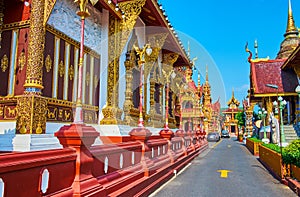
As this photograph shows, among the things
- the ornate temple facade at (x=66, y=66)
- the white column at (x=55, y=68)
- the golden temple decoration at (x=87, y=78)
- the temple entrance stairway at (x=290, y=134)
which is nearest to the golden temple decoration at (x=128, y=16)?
the ornate temple facade at (x=66, y=66)

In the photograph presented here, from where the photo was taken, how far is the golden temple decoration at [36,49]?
18.0ft

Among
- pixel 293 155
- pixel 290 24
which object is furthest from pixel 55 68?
pixel 290 24

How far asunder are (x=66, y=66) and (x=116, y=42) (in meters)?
2.49

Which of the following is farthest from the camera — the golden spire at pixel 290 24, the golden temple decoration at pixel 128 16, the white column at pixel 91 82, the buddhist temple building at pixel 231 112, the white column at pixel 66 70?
the buddhist temple building at pixel 231 112

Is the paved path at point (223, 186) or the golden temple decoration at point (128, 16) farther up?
the golden temple decoration at point (128, 16)

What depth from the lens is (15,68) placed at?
600 centimetres

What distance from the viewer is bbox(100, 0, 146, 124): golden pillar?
8836 mm

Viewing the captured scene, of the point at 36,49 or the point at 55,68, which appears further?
the point at 55,68

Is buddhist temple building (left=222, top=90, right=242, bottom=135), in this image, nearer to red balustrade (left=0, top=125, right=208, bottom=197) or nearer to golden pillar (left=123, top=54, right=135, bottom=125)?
golden pillar (left=123, top=54, right=135, bottom=125)

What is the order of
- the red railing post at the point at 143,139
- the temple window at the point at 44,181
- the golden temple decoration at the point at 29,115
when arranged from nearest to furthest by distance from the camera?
the temple window at the point at 44,181
the golden temple decoration at the point at 29,115
the red railing post at the point at 143,139

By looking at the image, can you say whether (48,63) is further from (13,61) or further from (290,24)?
(290,24)

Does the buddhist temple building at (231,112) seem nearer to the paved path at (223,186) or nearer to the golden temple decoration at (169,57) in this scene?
the golden temple decoration at (169,57)

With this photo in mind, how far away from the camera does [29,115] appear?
17.4 feet

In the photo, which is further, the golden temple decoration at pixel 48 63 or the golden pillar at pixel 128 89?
the golden pillar at pixel 128 89
